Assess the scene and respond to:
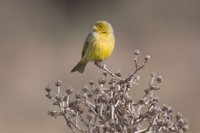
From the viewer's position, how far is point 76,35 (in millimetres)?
17422

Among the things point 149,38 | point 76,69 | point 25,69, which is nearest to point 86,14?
point 149,38

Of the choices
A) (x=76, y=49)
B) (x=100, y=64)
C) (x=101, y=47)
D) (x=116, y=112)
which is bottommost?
(x=116, y=112)

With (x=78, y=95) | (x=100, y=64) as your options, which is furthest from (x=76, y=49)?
(x=78, y=95)

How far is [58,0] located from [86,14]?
0.99 m

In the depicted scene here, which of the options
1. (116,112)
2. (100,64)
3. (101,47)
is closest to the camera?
(116,112)

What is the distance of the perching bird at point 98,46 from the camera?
26.2 feet

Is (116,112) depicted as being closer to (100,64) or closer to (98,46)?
(100,64)

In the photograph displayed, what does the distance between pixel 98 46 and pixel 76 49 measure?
26.3 feet

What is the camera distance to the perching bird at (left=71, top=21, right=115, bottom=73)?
7.97 metres

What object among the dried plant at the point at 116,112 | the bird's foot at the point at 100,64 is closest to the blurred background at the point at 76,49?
the bird's foot at the point at 100,64

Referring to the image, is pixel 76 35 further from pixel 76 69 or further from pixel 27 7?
pixel 76 69

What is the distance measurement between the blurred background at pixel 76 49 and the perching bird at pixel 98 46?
98.3 inches

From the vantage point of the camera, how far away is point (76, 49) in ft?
52.5

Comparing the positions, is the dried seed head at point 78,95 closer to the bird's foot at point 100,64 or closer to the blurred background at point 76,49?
Result: the bird's foot at point 100,64
